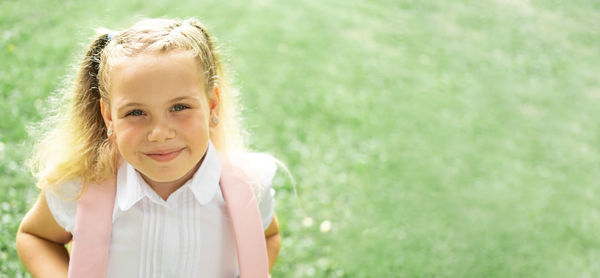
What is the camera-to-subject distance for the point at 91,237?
1618 millimetres

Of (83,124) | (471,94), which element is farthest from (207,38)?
(471,94)

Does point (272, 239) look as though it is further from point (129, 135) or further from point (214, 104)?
point (129, 135)

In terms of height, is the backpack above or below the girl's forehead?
below

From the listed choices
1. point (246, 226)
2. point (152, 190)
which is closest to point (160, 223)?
point (152, 190)

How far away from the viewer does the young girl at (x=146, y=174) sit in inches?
60.8

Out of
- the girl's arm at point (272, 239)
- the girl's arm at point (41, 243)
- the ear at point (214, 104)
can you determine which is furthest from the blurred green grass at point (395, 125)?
the ear at point (214, 104)

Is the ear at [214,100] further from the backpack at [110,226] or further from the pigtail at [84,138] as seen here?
the pigtail at [84,138]

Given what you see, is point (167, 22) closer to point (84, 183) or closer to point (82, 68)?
point (82, 68)

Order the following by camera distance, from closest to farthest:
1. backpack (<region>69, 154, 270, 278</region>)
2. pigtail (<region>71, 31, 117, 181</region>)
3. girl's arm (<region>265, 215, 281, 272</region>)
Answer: backpack (<region>69, 154, 270, 278</region>), pigtail (<region>71, 31, 117, 181</region>), girl's arm (<region>265, 215, 281, 272</region>)

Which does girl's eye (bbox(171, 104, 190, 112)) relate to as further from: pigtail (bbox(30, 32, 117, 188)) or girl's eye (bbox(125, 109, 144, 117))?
pigtail (bbox(30, 32, 117, 188))

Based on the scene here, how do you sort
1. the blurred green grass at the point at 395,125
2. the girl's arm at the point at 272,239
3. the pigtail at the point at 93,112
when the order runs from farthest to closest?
the blurred green grass at the point at 395,125 → the girl's arm at the point at 272,239 → the pigtail at the point at 93,112

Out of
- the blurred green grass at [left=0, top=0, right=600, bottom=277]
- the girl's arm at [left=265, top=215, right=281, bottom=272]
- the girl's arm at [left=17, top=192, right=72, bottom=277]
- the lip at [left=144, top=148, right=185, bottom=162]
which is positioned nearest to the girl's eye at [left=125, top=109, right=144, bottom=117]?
the lip at [left=144, top=148, right=185, bottom=162]

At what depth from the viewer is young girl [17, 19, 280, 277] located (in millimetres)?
1544

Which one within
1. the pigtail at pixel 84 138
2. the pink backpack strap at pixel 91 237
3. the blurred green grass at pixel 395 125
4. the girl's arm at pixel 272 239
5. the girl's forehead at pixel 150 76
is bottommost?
the blurred green grass at pixel 395 125
